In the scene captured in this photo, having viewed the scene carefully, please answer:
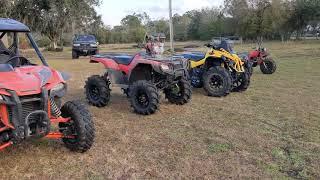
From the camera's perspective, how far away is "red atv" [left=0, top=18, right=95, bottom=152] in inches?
182

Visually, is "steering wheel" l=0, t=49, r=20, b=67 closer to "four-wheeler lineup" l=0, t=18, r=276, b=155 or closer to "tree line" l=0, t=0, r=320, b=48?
"four-wheeler lineup" l=0, t=18, r=276, b=155

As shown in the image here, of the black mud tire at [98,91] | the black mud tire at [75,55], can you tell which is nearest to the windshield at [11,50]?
the black mud tire at [98,91]

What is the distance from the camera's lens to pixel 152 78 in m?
8.52

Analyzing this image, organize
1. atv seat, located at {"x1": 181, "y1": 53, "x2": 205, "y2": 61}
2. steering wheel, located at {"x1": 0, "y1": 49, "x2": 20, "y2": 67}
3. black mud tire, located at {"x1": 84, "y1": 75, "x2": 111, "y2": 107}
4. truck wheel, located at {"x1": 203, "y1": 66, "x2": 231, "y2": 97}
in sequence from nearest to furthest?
steering wheel, located at {"x1": 0, "y1": 49, "x2": 20, "y2": 67}
black mud tire, located at {"x1": 84, "y1": 75, "x2": 111, "y2": 107}
truck wheel, located at {"x1": 203, "y1": 66, "x2": 231, "y2": 97}
atv seat, located at {"x1": 181, "y1": 53, "x2": 205, "y2": 61}

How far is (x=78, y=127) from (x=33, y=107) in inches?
26.8

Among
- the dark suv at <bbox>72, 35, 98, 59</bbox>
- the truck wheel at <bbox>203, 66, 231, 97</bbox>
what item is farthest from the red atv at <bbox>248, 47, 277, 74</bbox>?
the dark suv at <bbox>72, 35, 98, 59</bbox>

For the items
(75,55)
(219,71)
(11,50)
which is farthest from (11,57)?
(75,55)

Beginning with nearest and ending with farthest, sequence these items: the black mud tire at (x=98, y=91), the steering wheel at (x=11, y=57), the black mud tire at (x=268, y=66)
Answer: the steering wheel at (x=11, y=57) < the black mud tire at (x=98, y=91) < the black mud tire at (x=268, y=66)

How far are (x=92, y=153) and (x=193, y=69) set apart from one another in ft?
18.4

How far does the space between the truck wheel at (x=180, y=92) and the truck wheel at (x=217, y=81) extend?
137 cm

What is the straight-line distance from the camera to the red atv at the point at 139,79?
799cm

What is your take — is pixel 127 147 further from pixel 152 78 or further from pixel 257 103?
pixel 257 103

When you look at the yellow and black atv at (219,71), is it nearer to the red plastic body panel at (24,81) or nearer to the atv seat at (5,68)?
the red plastic body panel at (24,81)

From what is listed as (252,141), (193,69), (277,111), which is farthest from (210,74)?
(252,141)
